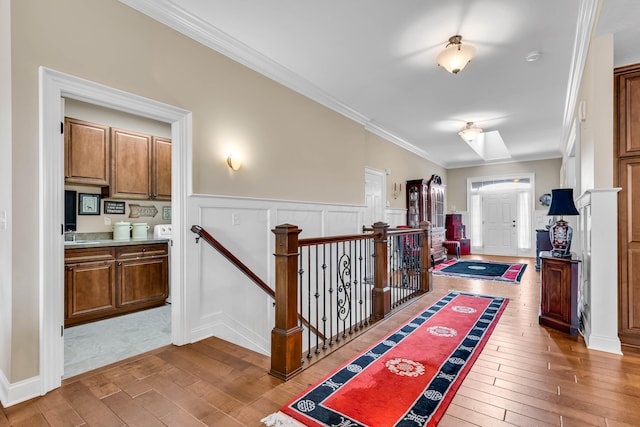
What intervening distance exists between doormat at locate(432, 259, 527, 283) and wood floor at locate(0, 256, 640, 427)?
10.5ft

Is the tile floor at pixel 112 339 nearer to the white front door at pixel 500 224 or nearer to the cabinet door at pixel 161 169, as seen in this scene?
the cabinet door at pixel 161 169

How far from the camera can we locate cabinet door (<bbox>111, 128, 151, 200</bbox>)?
164 inches

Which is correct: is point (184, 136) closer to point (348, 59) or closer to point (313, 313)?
point (348, 59)

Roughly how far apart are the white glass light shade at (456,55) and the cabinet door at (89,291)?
4.55 metres

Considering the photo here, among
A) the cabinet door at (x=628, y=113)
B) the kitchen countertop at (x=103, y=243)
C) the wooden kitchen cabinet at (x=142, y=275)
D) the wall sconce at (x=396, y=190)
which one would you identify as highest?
the cabinet door at (x=628, y=113)

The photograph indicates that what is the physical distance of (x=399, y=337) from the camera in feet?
9.67

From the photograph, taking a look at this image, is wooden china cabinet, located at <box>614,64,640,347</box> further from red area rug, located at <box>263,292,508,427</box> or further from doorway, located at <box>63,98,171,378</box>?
doorway, located at <box>63,98,171,378</box>

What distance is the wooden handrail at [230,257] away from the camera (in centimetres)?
289

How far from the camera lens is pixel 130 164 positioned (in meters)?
4.34

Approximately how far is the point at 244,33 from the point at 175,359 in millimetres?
3057

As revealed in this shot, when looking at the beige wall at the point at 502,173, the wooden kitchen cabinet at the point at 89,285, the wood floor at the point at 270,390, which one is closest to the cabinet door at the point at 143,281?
the wooden kitchen cabinet at the point at 89,285

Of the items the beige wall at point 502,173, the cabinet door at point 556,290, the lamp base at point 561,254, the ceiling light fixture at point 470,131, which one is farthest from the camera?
the beige wall at point 502,173

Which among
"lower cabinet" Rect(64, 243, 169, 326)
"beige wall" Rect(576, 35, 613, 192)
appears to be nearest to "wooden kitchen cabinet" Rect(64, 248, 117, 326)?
"lower cabinet" Rect(64, 243, 169, 326)

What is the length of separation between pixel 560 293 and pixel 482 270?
3749 millimetres
